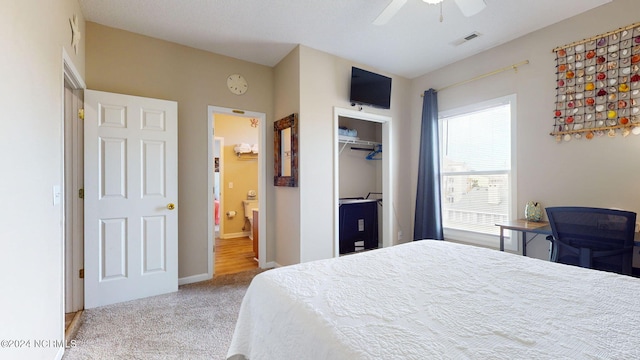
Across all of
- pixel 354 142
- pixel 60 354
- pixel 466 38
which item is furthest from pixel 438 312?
pixel 354 142

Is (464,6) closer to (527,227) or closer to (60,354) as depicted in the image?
(527,227)

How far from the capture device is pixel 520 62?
2.85 metres

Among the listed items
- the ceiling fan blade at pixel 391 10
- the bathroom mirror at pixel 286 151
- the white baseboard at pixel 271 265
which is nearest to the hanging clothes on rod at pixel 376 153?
the bathroom mirror at pixel 286 151

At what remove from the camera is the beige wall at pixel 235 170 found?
17.6 ft

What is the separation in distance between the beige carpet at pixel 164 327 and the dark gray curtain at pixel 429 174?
2532 millimetres

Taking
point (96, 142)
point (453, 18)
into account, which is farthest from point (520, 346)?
point (96, 142)

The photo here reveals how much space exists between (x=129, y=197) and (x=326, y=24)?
2.56 metres

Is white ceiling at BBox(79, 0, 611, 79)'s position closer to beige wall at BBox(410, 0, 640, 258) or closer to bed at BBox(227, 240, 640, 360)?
beige wall at BBox(410, 0, 640, 258)

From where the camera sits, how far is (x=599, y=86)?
7.77 ft

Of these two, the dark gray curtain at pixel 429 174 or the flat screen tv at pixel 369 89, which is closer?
the flat screen tv at pixel 369 89

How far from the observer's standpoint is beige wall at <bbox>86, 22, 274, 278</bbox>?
2607 millimetres

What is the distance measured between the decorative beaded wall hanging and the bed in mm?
1798

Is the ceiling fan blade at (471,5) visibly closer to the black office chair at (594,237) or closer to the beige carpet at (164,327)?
the black office chair at (594,237)

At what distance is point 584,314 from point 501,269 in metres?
0.47
